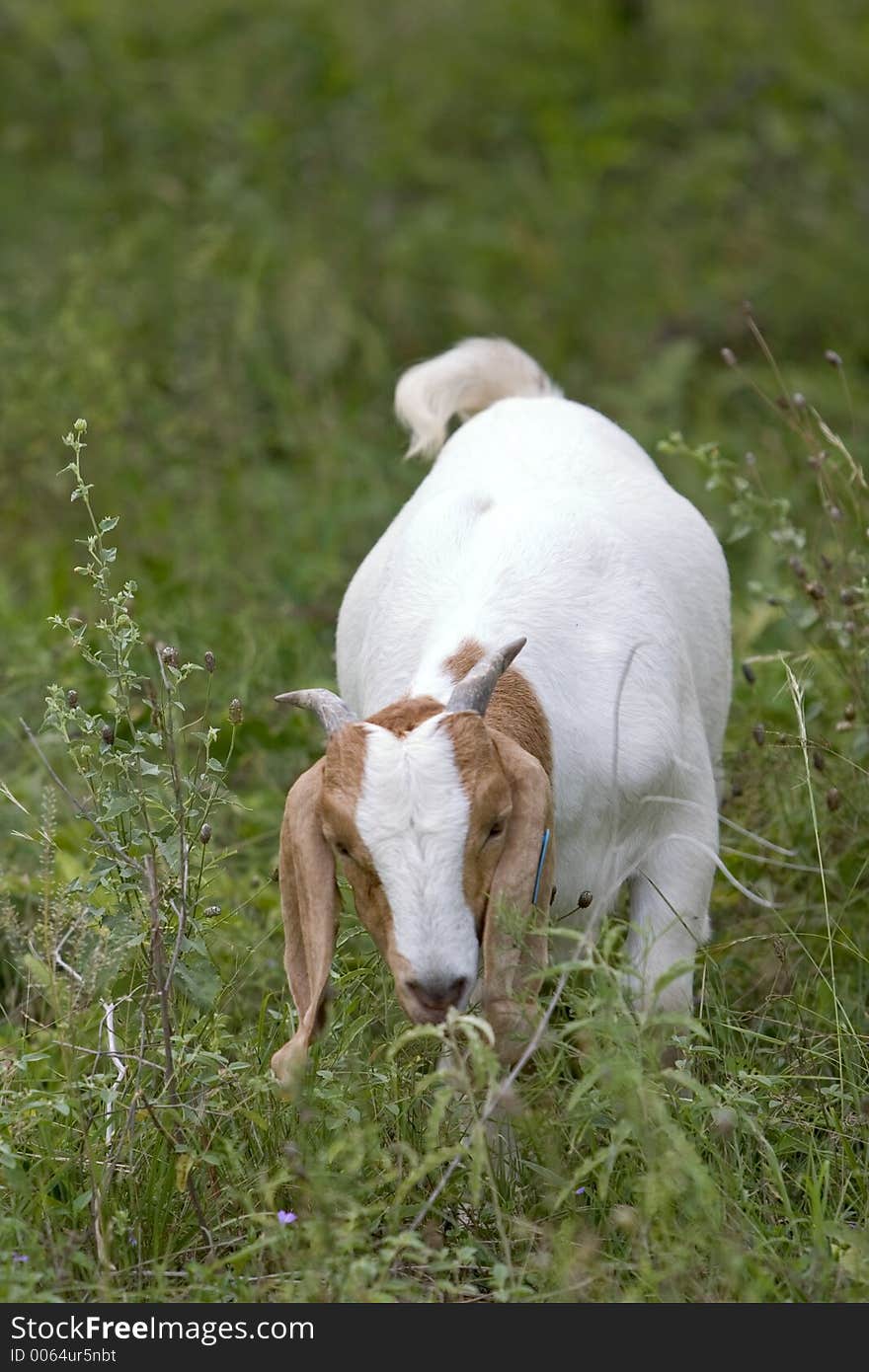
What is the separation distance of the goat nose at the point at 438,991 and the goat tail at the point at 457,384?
2.41 meters

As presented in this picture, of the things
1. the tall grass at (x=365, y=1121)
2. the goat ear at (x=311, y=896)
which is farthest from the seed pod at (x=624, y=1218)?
the goat ear at (x=311, y=896)

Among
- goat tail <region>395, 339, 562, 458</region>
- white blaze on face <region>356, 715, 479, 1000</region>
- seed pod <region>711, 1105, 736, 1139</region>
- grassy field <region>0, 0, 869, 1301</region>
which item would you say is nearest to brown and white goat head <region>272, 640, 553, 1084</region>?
white blaze on face <region>356, 715, 479, 1000</region>

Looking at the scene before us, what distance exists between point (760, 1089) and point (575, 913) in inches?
19.9

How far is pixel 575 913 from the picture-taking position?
3.82 meters

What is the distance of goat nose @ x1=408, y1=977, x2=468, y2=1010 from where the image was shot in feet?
9.62

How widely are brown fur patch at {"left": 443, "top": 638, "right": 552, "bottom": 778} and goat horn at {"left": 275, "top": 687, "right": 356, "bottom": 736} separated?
230 mm

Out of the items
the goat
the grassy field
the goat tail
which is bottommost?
the grassy field

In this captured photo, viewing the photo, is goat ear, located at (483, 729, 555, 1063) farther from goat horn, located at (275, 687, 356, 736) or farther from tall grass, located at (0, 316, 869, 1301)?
goat horn, located at (275, 687, 356, 736)

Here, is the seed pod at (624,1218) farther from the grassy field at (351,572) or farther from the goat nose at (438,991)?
the goat nose at (438,991)

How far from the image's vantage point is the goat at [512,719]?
3.00 m

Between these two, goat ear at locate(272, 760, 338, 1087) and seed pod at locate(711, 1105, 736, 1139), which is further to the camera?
seed pod at locate(711, 1105, 736, 1139)

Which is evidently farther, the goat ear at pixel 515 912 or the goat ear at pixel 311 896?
the goat ear at pixel 311 896

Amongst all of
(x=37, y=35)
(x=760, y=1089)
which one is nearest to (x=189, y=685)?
(x=760, y=1089)
